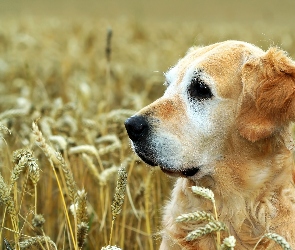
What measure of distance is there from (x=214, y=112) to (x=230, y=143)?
20 cm

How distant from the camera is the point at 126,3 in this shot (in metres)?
35.3

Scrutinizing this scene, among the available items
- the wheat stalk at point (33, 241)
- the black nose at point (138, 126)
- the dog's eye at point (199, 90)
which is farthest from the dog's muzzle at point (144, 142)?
the wheat stalk at point (33, 241)

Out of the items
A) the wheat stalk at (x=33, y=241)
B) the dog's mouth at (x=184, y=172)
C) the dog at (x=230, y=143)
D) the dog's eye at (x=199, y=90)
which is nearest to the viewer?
the wheat stalk at (x=33, y=241)

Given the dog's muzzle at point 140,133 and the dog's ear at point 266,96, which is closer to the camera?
the dog's ear at point 266,96

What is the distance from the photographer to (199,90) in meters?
3.02

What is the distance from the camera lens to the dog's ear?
8.78 ft

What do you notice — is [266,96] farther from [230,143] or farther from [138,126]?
[138,126]

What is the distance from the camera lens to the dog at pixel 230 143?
2.78m

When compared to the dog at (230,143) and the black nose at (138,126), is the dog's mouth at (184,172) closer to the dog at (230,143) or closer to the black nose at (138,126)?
the dog at (230,143)

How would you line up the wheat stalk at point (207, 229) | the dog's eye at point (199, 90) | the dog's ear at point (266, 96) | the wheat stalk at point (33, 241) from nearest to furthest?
1. the wheat stalk at point (207, 229)
2. the wheat stalk at point (33, 241)
3. the dog's ear at point (266, 96)
4. the dog's eye at point (199, 90)

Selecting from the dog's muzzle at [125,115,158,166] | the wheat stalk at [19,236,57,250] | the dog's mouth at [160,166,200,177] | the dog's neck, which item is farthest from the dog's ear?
the wheat stalk at [19,236,57,250]

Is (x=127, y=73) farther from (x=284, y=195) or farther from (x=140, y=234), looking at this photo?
(x=284, y=195)

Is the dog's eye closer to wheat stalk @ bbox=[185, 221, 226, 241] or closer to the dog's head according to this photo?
the dog's head

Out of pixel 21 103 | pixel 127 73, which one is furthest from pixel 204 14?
pixel 21 103
